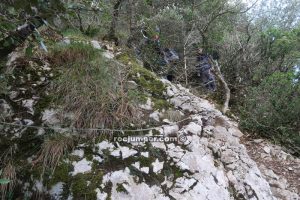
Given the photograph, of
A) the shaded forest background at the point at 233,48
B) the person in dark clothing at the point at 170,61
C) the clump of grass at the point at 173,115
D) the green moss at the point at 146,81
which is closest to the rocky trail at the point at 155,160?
the clump of grass at the point at 173,115

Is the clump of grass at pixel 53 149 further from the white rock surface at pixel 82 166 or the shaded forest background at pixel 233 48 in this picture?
the shaded forest background at pixel 233 48

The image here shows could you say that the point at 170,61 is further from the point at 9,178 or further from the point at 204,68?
the point at 9,178

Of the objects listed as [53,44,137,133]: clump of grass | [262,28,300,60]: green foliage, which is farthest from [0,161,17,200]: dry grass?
[262,28,300,60]: green foliage

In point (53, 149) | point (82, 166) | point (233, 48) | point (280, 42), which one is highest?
point (233, 48)

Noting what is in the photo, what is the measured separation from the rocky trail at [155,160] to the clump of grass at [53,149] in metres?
0.06

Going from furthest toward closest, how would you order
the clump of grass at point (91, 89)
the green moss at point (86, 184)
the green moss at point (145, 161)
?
the clump of grass at point (91, 89) → the green moss at point (145, 161) → the green moss at point (86, 184)

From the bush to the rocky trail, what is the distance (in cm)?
34

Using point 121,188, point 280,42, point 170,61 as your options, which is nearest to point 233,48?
point 280,42

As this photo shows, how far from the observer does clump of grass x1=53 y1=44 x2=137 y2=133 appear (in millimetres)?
2535

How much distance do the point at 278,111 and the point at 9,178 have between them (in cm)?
317

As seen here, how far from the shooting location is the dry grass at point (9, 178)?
205cm

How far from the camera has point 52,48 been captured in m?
3.21

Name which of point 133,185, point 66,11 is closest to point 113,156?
point 133,185

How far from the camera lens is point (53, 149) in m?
2.22
